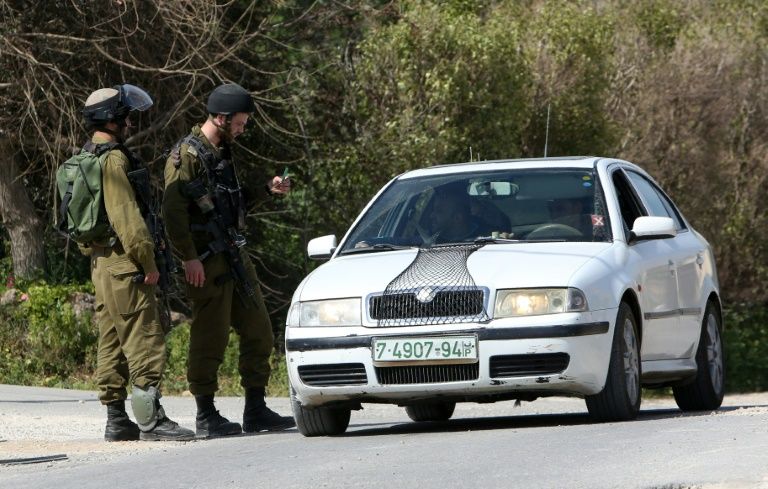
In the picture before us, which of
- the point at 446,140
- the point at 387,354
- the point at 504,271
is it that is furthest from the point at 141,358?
the point at 446,140

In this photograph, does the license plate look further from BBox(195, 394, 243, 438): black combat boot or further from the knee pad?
BBox(195, 394, 243, 438): black combat boot

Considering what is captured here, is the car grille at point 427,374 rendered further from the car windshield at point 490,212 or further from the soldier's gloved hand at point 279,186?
the soldier's gloved hand at point 279,186

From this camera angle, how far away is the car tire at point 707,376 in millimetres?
10633

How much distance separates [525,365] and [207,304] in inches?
87.6

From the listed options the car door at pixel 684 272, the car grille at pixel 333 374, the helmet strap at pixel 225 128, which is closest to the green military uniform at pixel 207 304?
the helmet strap at pixel 225 128

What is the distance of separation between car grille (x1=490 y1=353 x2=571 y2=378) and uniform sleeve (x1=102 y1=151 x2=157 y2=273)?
81.0 inches

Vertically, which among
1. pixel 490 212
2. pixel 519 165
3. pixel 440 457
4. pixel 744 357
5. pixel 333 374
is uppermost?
pixel 519 165

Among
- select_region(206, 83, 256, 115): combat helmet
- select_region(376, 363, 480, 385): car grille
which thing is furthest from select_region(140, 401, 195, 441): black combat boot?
select_region(206, 83, 256, 115): combat helmet

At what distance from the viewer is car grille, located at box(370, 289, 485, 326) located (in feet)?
27.7

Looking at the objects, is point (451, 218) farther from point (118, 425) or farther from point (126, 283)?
point (118, 425)

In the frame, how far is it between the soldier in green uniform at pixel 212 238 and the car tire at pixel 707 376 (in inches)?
111

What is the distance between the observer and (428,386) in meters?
8.48

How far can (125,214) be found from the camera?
903 centimetres

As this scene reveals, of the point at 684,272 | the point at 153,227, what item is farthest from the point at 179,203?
the point at 684,272
